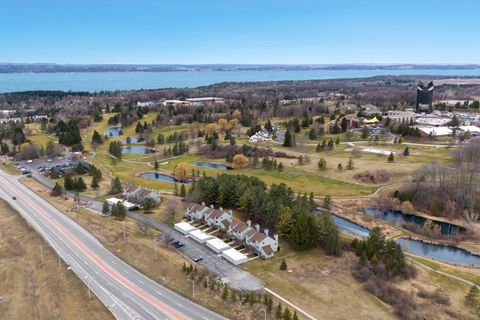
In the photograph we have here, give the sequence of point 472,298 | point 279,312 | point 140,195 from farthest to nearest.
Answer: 1. point 140,195
2. point 472,298
3. point 279,312

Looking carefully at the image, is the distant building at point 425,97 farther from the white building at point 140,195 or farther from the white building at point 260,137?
the white building at point 140,195

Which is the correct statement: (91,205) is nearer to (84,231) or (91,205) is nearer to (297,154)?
(84,231)

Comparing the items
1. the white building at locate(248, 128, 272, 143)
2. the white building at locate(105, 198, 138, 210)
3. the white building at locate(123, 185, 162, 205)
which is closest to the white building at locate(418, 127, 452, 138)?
the white building at locate(248, 128, 272, 143)

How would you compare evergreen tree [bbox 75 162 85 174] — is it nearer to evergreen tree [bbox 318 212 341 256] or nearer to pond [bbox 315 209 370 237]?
pond [bbox 315 209 370 237]

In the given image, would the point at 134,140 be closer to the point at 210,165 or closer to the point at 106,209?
the point at 210,165

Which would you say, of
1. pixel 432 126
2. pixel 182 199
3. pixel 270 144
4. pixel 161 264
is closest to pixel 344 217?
pixel 182 199

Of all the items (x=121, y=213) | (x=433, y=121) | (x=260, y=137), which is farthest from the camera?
(x=433, y=121)

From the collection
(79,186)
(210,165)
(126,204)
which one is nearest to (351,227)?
(126,204)
